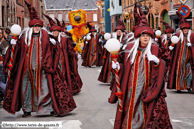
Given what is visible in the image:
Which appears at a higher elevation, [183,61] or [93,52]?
[183,61]

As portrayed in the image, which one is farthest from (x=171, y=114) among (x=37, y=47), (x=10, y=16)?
(x=10, y=16)

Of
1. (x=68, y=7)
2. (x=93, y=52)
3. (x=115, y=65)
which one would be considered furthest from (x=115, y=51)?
(x=68, y=7)

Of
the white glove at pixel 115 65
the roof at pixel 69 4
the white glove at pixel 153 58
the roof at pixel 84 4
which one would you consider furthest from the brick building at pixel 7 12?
the roof at pixel 69 4

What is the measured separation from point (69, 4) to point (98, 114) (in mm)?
76419

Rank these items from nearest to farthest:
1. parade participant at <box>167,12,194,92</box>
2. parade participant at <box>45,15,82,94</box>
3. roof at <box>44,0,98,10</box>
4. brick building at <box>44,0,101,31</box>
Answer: parade participant at <box>45,15,82,94</box>
parade participant at <box>167,12,194,92</box>
roof at <box>44,0,98,10</box>
brick building at <box>44,0,101,31</box>

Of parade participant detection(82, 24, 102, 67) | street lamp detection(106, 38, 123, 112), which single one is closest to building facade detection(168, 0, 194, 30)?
parade participant detection(82, 24, 102, 67)

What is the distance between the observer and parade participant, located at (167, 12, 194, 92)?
34.5ft

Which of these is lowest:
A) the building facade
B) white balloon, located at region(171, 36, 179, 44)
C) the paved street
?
the paved street

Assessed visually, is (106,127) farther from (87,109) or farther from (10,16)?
(10,16)

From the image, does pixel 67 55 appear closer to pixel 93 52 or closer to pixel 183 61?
pixel 183 61

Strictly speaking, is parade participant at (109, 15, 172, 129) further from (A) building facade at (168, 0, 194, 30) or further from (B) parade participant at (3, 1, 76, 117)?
(A) building facade at (168, 0, 194, 30)

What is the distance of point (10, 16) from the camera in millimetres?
33531

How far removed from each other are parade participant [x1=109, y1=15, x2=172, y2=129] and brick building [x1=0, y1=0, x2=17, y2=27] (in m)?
25.2

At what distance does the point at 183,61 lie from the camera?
1073 cm
